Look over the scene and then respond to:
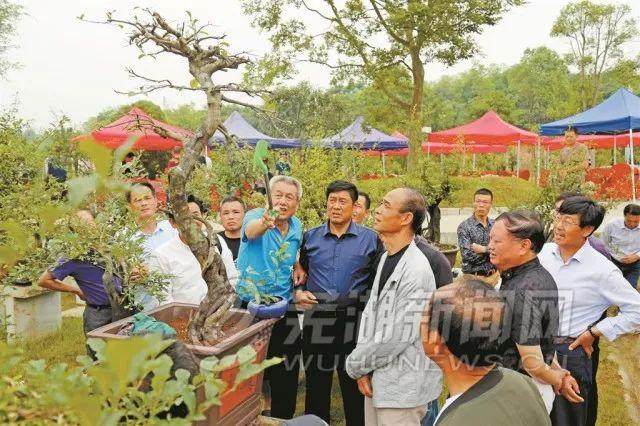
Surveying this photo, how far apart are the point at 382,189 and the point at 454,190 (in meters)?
1.02

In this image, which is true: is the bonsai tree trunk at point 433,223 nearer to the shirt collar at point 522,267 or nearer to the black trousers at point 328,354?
the black trousers at point 328,354

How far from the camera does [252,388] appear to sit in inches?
83.0

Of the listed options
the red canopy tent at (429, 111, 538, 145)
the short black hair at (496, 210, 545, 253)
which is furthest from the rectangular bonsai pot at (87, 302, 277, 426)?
the red canopy tent at (429, 111, 538, 145)

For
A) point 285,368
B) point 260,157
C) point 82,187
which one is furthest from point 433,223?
point 82,187

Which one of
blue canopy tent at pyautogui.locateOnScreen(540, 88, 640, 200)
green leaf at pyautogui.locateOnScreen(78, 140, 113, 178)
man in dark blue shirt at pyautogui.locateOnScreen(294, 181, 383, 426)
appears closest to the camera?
green leaf at pyautogui.locateOnScreen(78, 140, 113, 178)

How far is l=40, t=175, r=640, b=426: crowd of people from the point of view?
1610mm

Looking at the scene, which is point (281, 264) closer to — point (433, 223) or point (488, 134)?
point (433, 223)

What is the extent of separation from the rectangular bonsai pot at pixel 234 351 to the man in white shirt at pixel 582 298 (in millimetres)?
1589

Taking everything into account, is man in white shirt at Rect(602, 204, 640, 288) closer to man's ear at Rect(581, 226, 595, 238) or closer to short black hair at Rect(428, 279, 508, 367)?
man's ear at Rect(581, 226, 595, 238)

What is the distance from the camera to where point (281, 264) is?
330 cm

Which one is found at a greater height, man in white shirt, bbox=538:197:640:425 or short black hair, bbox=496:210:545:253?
short black hair, bbox=496:210:545:253

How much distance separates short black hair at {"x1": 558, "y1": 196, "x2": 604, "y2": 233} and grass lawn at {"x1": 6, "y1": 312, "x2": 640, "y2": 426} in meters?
1.69

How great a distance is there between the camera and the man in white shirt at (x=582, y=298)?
2730 millimetres

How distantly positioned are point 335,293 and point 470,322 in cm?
186
